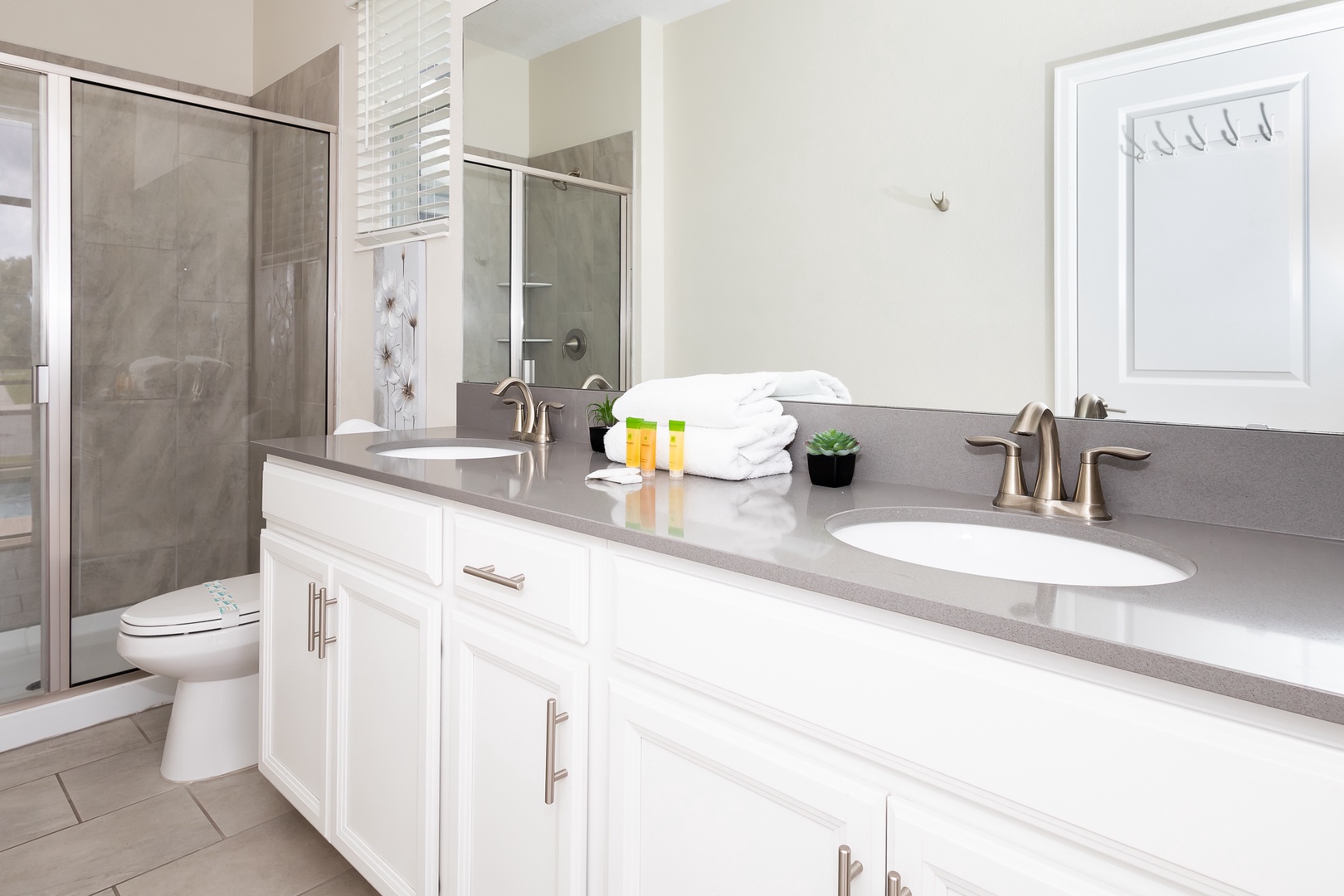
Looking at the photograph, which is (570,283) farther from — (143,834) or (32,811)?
(32,811)

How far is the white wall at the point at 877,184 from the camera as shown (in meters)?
1.15

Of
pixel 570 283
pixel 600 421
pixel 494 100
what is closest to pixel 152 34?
pixel 494 100

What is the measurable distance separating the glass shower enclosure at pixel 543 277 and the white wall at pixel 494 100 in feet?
0.19

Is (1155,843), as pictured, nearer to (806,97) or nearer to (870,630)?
(870,630)

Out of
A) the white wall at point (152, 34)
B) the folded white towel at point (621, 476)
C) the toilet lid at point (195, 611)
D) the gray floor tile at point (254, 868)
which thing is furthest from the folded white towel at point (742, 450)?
the white wall at point (152, 34)

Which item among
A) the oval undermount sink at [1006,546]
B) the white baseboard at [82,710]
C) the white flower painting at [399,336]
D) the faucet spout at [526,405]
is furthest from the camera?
the white flower painting at [399,336]

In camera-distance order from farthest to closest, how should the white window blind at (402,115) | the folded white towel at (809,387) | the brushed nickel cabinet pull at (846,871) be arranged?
the white window blind at (402,115) → the folded white towel at (809,387) → the brushed nickel cabinet pull at (846,871)

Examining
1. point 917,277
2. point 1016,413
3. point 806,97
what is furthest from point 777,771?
point 806,97

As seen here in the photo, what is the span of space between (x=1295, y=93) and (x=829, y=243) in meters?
0.63

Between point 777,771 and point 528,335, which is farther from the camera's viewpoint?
point 528,335

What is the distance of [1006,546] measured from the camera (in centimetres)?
104

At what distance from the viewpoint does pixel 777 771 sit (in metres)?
0.80

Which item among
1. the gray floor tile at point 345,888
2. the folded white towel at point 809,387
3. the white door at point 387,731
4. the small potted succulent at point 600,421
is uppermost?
the folded white towel at point 809,387

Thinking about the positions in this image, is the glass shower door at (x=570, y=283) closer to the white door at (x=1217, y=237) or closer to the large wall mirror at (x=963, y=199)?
the large wall mirror at (x=963, y=199)
